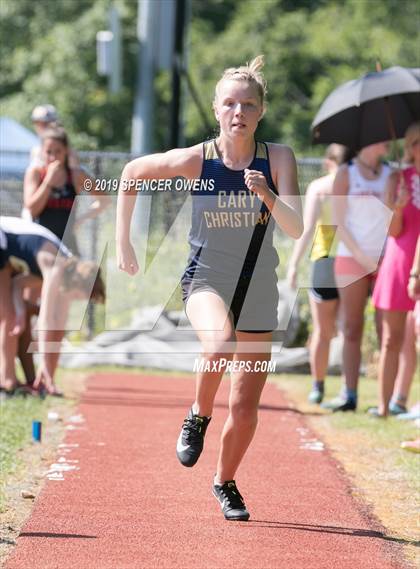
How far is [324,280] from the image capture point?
33.9ft

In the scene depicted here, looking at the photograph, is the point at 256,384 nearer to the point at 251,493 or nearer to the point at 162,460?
the point at 251,493

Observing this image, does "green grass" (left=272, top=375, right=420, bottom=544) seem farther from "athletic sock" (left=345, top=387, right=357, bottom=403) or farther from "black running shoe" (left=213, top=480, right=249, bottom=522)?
"black running shoe" (left=213, top=480, right=249, bottom=522)

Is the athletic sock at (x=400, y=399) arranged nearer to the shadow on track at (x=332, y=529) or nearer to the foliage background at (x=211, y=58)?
the shadow on track at (x=332, y=529)

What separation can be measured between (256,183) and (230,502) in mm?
1605

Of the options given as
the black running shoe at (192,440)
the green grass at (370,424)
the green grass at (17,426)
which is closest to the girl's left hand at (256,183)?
the black running shoe at (192,440)

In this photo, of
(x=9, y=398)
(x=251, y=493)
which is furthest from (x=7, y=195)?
(x=251, y=493)

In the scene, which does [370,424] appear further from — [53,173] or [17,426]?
[53,173]

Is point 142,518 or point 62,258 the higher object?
point 62,258

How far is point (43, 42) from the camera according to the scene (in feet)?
128

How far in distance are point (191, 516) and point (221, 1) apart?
125 feet

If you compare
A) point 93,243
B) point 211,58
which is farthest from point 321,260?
point 211,58

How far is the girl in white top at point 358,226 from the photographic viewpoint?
9.85 m

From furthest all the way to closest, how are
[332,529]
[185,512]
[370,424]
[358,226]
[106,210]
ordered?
[106,210], [358,226], [370,424], [185,512], [332,529]

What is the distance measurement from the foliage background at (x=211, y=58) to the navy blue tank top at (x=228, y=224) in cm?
2890
